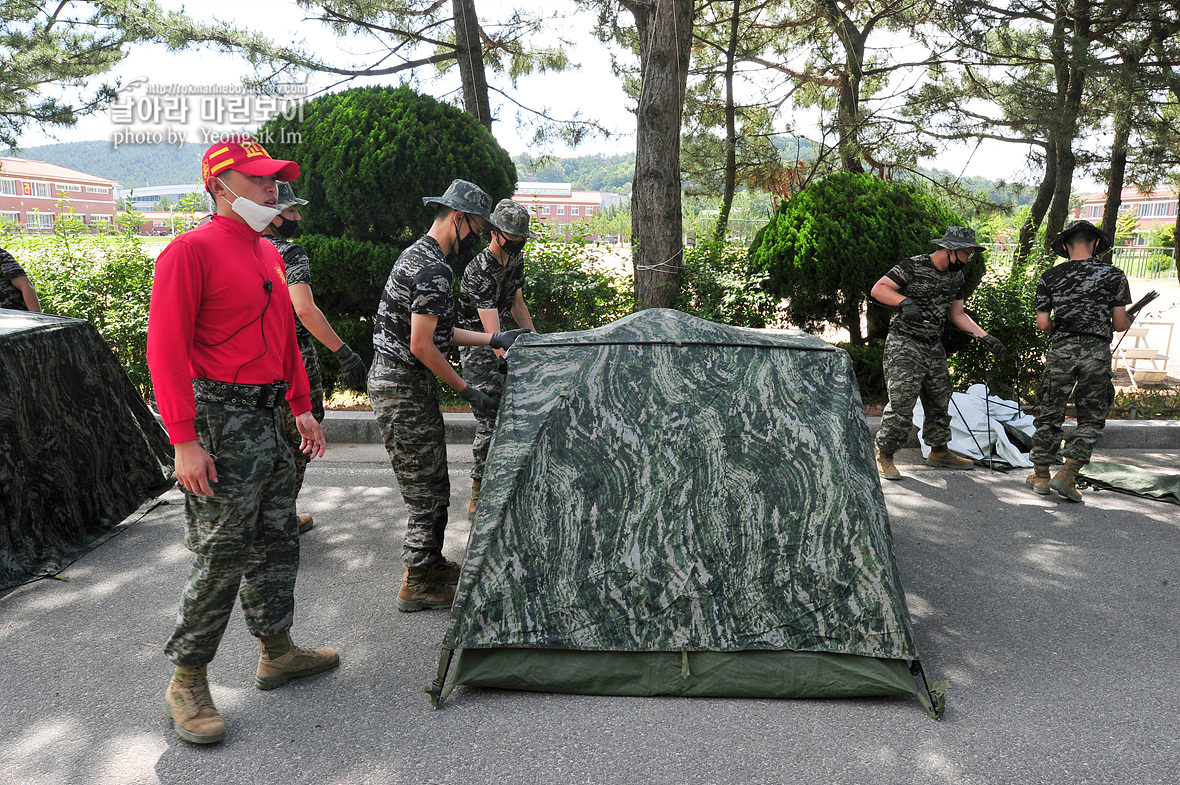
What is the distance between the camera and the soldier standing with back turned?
5.38m

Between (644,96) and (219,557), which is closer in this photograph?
(219,557)

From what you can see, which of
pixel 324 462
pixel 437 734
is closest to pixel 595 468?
pixel 437 734

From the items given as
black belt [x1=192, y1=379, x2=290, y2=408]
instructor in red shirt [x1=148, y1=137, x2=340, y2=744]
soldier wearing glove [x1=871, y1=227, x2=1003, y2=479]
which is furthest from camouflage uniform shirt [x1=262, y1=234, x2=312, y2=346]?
soldier wearing glove [x1=871, y1=227, x2=1003, y2=479]

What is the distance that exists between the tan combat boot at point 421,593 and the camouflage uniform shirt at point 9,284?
3682mm

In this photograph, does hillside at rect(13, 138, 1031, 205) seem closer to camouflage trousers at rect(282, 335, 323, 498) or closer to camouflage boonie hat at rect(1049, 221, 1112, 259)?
camouflage trousers at rect(282, 335, 323, 498)

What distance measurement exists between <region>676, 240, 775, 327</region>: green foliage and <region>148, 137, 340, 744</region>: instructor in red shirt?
16.4 ft

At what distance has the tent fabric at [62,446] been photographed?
4.05 meters

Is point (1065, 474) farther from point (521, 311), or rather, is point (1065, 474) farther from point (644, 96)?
point (644, 96)

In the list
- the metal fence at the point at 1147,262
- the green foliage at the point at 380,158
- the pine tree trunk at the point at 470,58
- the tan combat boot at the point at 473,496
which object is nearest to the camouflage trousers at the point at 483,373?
the tan combat boot at the point at 473,496

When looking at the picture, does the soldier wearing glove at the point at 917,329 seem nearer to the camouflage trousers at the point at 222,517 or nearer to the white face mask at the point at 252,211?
the white face mask at the point at 252,211

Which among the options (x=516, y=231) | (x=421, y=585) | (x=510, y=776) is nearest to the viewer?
(x=510, y=776)

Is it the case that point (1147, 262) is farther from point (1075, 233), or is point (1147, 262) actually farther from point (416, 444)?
point (416, 444)

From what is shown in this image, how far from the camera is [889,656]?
2.97 metres

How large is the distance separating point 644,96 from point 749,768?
247 inches
